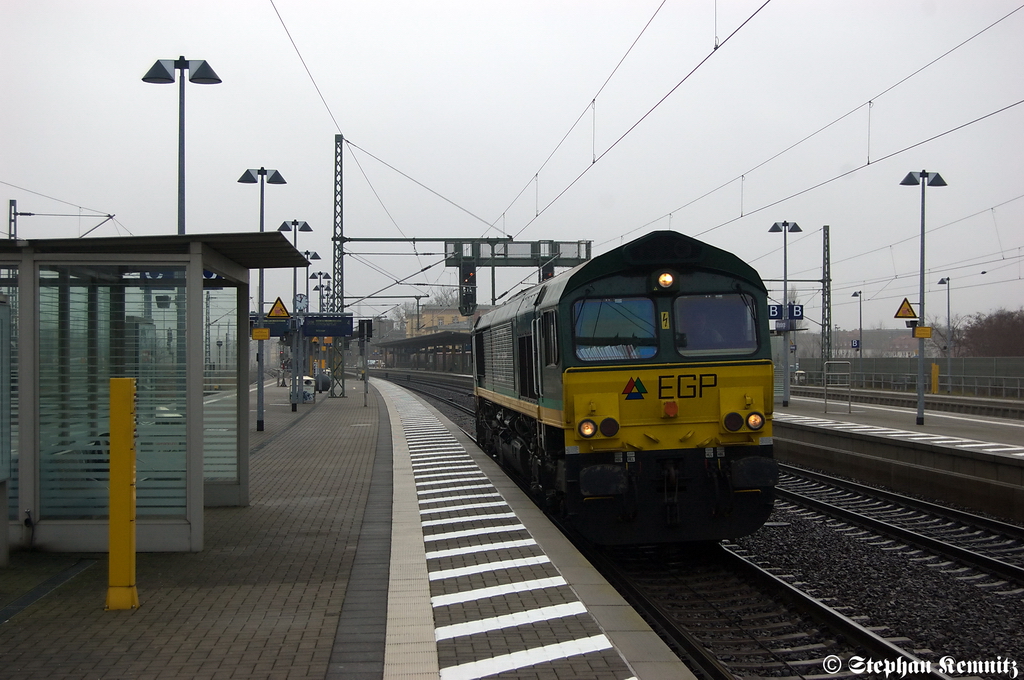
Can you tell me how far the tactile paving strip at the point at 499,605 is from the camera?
5301mm

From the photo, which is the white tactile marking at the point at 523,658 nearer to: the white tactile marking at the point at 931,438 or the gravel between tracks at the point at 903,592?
the gravel between tracks at the point at 903,592

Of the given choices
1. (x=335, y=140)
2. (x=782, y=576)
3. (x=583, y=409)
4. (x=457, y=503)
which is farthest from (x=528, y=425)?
(x=335, y=140)

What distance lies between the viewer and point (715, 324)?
888cm

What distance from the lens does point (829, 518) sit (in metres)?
11.3

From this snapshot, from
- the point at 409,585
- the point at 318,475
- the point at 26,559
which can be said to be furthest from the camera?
the point at 318,475

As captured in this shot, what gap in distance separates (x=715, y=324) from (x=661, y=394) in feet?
3.16

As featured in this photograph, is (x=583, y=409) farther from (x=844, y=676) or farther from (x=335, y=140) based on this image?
(x=335, y=140)

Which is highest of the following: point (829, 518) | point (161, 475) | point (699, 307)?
point (699, 307)

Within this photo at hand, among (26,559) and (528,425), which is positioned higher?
(528,425)

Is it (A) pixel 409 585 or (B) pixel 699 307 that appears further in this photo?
(B) pixel 699 307

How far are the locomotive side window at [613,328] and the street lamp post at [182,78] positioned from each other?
847 cm

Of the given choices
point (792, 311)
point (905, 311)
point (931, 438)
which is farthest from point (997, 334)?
point (931, 438)

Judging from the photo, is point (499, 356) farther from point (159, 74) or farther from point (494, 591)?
point (159, 74)

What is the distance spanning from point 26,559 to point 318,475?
257 inches
